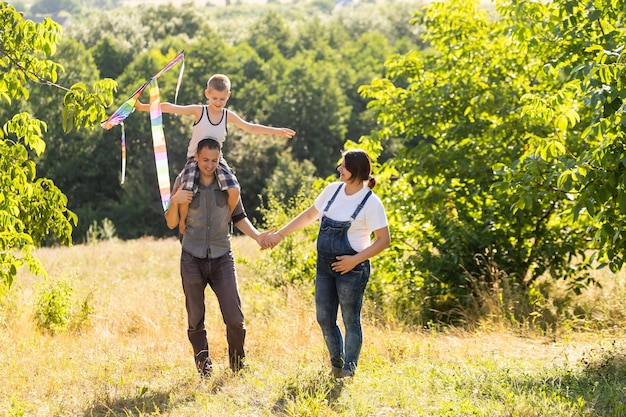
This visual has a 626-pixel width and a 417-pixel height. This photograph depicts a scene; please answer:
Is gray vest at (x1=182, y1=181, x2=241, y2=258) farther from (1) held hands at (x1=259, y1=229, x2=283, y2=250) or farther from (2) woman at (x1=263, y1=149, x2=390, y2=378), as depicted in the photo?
(2) woman at (x1=263, y1=149, x2=390, y2=378)

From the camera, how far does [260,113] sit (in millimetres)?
57656

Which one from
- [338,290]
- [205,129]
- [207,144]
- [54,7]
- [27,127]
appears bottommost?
[338,290]

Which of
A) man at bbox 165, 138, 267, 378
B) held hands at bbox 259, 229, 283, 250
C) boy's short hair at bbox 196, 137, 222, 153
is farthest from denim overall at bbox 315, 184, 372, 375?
boy's short hair at bbox 196, 137, 222, 153

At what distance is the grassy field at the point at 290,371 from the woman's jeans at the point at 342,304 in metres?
0.21

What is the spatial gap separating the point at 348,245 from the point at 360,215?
0.23 m

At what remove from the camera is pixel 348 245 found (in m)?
5.80

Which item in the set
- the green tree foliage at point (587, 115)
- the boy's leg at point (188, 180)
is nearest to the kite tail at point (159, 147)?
the boy's leg at point (188, 180)

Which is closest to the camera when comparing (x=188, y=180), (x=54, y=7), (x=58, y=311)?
(x=188, y=180)

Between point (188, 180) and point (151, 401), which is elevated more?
point (188, 180)

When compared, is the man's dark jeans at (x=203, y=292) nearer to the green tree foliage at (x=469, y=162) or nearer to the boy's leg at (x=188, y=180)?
the boy's leg at (x=188, y=180)

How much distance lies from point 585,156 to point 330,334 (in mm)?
2259

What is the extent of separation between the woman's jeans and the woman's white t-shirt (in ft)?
0.61

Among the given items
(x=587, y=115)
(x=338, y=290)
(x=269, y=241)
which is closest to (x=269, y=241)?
(x=269, y=241)

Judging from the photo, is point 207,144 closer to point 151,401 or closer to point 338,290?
point 338,290
